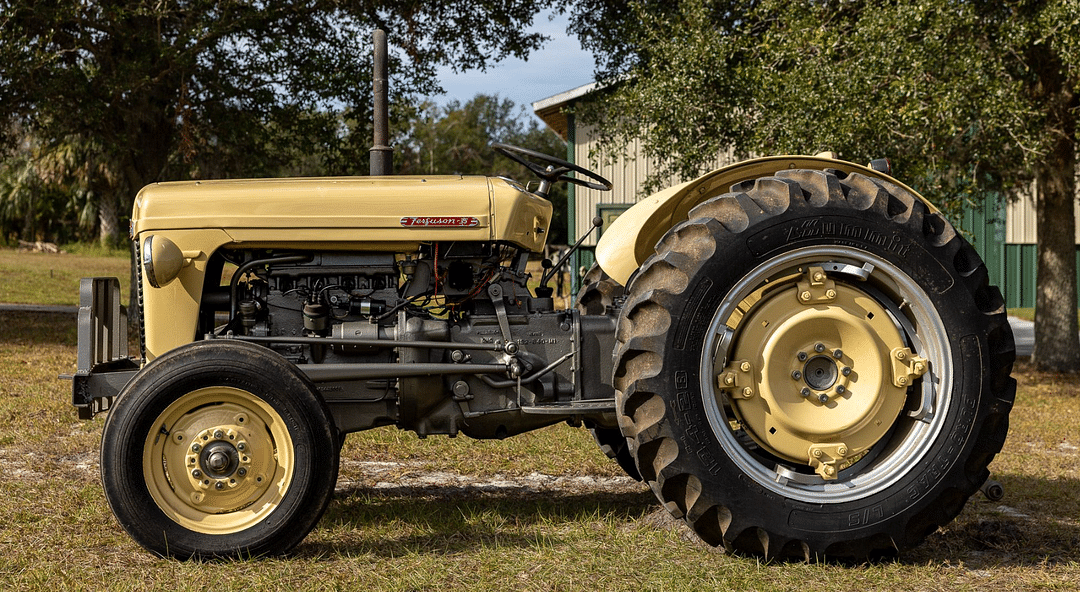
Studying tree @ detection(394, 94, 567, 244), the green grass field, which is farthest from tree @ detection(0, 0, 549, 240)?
tree @ detection(394, 94, 567, 244)

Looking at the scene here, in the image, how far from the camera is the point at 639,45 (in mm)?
10594

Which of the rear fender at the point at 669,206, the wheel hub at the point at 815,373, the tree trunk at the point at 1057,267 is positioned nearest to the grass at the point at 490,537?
the wheel hub at the point at 815,373

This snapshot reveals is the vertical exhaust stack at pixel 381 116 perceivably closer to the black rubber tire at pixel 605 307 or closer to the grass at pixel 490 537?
the black rubber tire at pixel 605 307

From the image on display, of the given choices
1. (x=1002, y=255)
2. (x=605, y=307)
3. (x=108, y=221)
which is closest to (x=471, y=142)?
(x=108, y=221)

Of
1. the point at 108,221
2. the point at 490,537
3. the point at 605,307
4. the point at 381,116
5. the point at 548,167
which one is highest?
the point at 108,221

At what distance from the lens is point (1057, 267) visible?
36.2 feet

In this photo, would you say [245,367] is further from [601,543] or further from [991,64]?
[991,64]

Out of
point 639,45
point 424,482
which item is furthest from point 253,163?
point 424,482

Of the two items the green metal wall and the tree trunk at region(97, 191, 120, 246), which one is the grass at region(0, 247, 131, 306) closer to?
the tree trunk at region(97, 191, 120, 246)

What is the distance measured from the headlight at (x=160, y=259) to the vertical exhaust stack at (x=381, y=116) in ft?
3.13

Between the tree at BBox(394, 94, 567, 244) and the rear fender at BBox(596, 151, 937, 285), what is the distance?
32.8 meters

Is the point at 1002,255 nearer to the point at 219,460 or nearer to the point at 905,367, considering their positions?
the point at 905,367

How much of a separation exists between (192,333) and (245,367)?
24.8 inches

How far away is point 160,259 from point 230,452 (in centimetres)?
91
